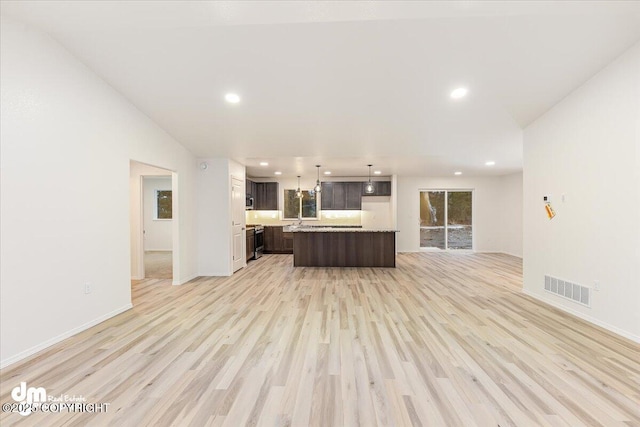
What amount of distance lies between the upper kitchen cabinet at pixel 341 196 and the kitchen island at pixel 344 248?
245cm

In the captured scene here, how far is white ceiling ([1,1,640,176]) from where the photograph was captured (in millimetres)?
2514

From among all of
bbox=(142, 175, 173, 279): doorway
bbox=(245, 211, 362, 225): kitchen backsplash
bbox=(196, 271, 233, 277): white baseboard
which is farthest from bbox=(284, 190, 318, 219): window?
bbox=(142, 175, 173, 279): doorway

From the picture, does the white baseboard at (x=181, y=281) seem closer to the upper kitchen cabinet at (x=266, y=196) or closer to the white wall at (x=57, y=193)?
the white wall at (x=57, y=193)

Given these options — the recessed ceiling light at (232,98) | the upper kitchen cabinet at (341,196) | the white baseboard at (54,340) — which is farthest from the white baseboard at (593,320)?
the white baseboard at (54,340)

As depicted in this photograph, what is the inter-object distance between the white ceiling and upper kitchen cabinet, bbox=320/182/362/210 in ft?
14.2

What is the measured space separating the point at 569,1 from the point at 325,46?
83.8 inches

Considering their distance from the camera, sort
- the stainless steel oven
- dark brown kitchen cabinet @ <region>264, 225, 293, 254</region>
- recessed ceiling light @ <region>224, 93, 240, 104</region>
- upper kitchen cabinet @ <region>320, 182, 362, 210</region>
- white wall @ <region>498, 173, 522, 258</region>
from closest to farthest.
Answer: recessed ceiling light @ <region>224, 93, 240, 104</region>, the stainless steel oven, white wall @ <region>498, 173, 522, 258</region>, dark brown kitchen cabinet @ <region>264, 225, 293, 254</region>, upper kitchen cabinet @ <region>320, 182, 362, 210</region>

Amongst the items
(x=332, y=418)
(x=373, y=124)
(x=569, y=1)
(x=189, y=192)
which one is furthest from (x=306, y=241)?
(x=569, y=1)

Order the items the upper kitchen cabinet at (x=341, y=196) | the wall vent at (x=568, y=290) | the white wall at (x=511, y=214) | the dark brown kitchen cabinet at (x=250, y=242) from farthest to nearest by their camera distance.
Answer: the upper kitchen cabinet at (x=341, y=196) → the white wall at (x=511, y=214) → the dark brown kitchen cabinet at (x=250, y=242) → the wall vent at (x=568, y=290)

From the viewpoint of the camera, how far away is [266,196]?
374 inches

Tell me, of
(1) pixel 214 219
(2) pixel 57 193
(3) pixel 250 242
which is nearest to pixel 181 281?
(1) pixel 214 219

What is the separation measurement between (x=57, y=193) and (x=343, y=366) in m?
3.32

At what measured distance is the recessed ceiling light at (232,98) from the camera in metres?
3.84

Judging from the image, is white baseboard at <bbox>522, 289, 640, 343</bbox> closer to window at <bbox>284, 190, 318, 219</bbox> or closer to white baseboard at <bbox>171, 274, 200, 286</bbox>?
white baseboard at <bbox>171, 274, 200, 286</bbox>
